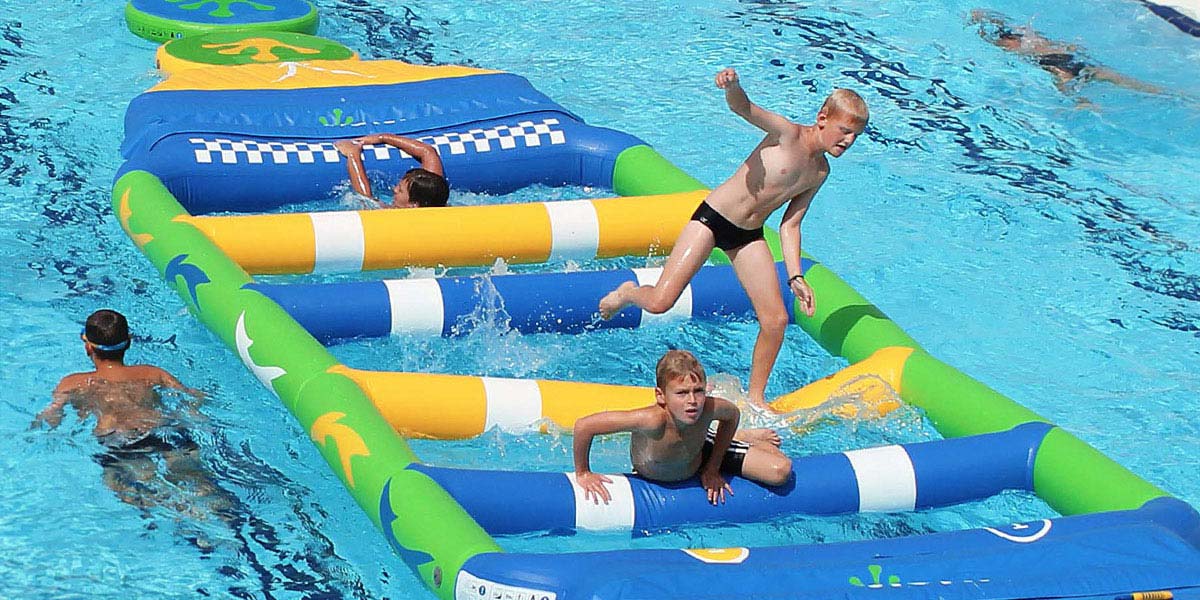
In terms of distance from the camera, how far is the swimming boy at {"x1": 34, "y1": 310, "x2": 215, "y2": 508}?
187 inches

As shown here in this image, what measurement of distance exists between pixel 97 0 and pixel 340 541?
20.1 feet

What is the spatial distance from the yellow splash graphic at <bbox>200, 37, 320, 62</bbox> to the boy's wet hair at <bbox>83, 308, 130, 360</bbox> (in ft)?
10.9

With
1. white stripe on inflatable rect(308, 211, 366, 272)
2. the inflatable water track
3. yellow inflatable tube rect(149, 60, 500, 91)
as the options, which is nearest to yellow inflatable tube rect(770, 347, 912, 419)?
the inflatable water track

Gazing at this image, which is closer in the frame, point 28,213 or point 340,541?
point 340,541

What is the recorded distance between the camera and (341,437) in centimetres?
459

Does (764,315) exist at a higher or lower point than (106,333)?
higher

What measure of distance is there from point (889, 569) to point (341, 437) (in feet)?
5.48

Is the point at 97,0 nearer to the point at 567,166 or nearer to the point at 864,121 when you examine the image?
the point at 567,166

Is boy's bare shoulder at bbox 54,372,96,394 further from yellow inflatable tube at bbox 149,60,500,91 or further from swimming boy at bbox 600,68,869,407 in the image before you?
yellow inflatable tube at bbox 149,60,500,91

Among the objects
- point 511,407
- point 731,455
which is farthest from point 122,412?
point 731,455

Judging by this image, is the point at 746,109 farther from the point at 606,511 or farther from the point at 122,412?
the point at 122,412

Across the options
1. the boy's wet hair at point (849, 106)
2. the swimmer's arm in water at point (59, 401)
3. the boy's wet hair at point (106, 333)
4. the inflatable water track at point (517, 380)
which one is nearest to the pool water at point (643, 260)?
the swimmer's arm in water at point (59, 401)

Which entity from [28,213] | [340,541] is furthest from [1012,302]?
[28,213]

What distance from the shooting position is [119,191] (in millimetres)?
6262
